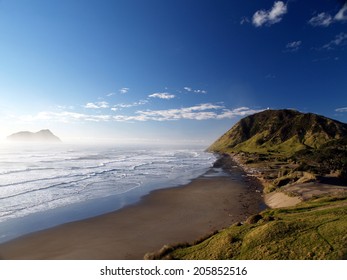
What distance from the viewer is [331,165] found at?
6412 centimetres

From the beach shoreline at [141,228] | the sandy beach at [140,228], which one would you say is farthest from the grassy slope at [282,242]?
the beach shoreline at [141,228]

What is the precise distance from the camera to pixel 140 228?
95.0 ft

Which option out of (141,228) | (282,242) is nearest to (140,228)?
(141,228)

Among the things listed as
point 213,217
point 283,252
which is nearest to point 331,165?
point 213,217

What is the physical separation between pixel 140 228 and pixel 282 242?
16.4 meters

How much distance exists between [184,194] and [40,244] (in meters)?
26.6

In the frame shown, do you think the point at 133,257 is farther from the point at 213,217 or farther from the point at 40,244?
the point at 213,217

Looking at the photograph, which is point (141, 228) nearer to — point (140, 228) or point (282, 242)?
point (140, 228)

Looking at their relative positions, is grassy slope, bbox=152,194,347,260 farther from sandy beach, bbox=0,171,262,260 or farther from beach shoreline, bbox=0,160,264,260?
beach shoreline, bbox=0,160,264,260

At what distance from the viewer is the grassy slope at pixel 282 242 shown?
50.2 ft

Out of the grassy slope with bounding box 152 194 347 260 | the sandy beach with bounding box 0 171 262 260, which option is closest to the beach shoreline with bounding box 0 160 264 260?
the sandy beach with bounding box 0 171 262 260

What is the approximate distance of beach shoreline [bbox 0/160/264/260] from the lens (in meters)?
22.8

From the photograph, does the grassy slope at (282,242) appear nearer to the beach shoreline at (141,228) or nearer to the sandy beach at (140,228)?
the sandy beach at (140,228)

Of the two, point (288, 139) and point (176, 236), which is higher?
point (288, 139)
